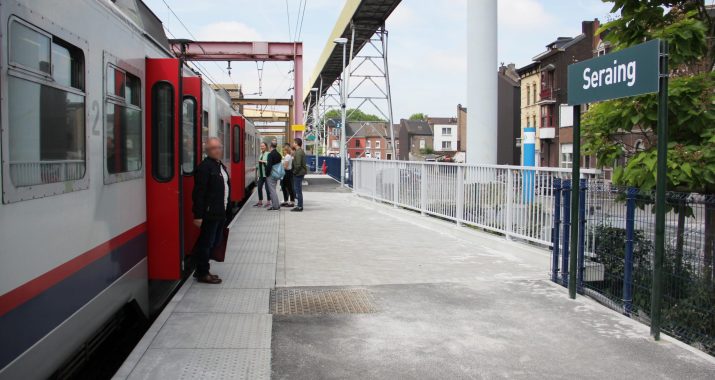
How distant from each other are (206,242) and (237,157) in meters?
11.7

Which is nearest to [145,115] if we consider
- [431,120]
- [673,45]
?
[673,45]

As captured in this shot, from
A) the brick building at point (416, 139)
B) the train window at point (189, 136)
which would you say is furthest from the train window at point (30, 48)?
the brick building at point (416, 139)

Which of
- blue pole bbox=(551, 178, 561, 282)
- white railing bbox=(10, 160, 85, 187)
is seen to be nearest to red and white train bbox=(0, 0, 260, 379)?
white railing bbox=(10, 160, 85, 187)

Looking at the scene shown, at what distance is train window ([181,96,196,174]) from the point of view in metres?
7.87

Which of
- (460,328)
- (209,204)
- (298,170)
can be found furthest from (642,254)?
(298,170)

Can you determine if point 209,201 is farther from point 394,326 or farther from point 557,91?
point 557,91

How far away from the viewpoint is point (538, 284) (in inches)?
301

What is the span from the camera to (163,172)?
6.13 m

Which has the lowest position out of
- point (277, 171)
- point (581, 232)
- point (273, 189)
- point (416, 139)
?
point (581, 232)

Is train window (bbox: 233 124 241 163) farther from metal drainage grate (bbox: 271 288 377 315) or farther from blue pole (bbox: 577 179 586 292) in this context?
blue pole (bbox: 577 179 586 292)

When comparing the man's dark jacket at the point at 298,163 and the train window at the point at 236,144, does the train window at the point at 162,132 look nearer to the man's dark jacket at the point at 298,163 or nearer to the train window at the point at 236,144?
the man's dark jacket at the point at 298,163

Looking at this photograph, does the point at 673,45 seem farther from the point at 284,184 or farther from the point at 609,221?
the point at 284,184

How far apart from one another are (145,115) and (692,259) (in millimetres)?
4856

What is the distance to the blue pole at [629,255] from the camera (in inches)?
240
